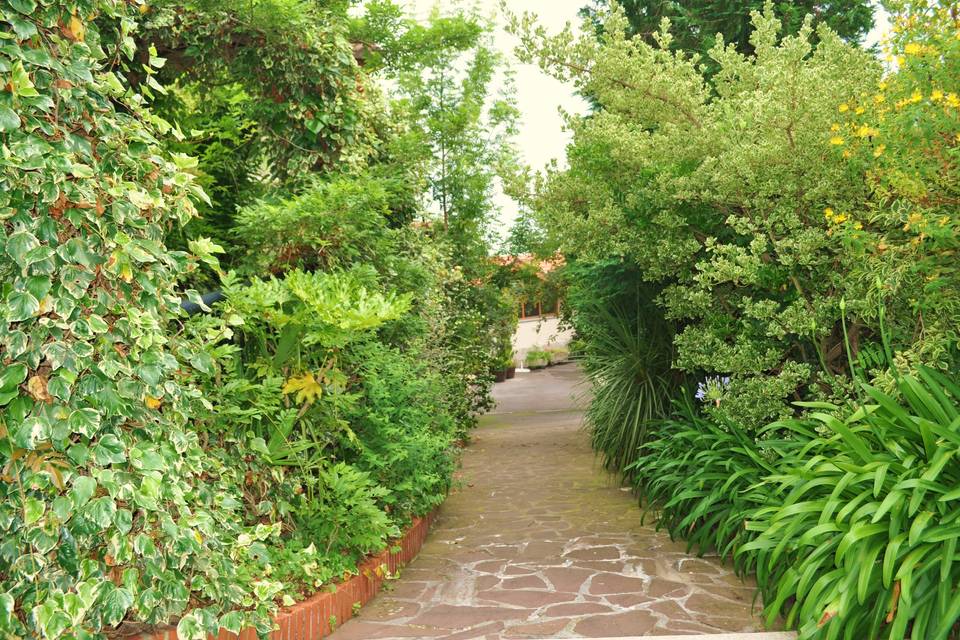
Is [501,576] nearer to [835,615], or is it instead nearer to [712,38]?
[835,615]

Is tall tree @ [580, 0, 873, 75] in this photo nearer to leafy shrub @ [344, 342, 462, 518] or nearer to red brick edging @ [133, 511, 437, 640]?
leafy shrub @ [344, 342, 462, 518]

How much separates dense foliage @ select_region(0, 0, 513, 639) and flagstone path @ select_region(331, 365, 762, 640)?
427mm

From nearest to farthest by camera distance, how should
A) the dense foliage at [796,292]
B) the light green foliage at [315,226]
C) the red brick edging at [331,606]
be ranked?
the dense foliage at [796,292]
the red brick edging at [331,606]
the light green foliage at [315,226]

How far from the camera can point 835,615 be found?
304cm

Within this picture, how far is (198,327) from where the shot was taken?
11.1ft

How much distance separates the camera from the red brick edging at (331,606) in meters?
3.43

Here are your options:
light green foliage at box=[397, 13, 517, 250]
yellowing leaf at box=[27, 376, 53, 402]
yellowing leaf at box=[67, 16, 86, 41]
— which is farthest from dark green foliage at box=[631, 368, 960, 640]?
light green foliage at box=[397, 13, 517, 250]

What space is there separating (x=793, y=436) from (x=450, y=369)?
4.61m

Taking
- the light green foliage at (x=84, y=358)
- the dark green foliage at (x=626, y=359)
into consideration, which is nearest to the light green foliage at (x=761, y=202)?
the dark green foliage at (x=626, y=359)

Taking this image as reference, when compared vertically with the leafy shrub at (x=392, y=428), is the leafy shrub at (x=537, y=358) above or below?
below

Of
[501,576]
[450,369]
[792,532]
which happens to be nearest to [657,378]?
[450,369]

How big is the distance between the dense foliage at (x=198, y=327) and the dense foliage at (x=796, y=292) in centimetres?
176

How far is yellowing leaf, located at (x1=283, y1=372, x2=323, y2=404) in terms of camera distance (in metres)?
4.28

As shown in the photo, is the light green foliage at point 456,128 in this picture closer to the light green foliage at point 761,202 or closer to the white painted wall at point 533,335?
the light green foliage at point 761,202
